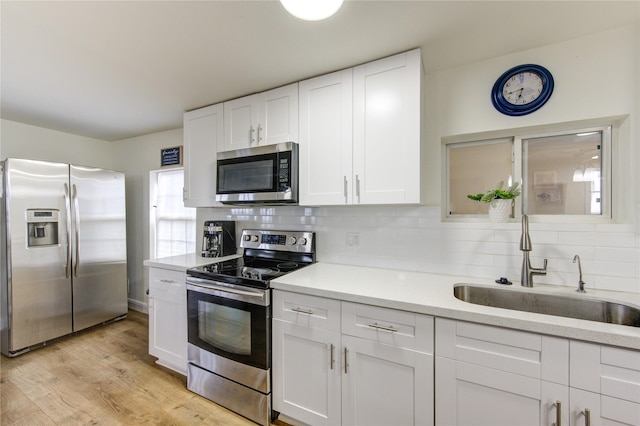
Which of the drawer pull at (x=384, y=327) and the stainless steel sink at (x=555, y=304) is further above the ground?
the stainless steel sink at (x=555, y=304)

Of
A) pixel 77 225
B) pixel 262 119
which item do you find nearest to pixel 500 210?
pixel 262 119

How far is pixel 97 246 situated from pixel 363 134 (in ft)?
10.3

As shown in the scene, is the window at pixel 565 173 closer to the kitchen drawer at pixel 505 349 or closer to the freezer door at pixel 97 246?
the kitchen drawer at pixel 505 349

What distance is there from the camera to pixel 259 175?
209 cm

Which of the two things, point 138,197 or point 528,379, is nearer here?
point 528,379

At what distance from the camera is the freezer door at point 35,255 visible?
2457 mm

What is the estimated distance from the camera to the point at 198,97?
2311 millimetres

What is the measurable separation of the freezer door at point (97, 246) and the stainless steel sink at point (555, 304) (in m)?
3.54

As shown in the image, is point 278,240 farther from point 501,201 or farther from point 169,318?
point 501,201

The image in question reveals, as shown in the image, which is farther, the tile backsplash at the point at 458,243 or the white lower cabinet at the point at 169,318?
the white lower cabinet at the point at 169,318

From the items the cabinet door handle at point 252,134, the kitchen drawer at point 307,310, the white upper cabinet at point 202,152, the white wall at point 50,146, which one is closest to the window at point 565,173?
the kitchen drawer at point 307,310

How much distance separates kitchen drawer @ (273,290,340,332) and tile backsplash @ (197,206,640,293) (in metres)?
0.64

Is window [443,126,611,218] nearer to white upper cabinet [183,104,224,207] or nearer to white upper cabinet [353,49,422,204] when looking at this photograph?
white upper cabinet [353,49,422,204]

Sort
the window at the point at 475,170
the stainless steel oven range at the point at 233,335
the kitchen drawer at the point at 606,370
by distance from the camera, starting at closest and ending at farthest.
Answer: the kitchen drawer at the point at 606,370
the stainless steel oven range at the point at 233,335
the window at the point at 475,170
